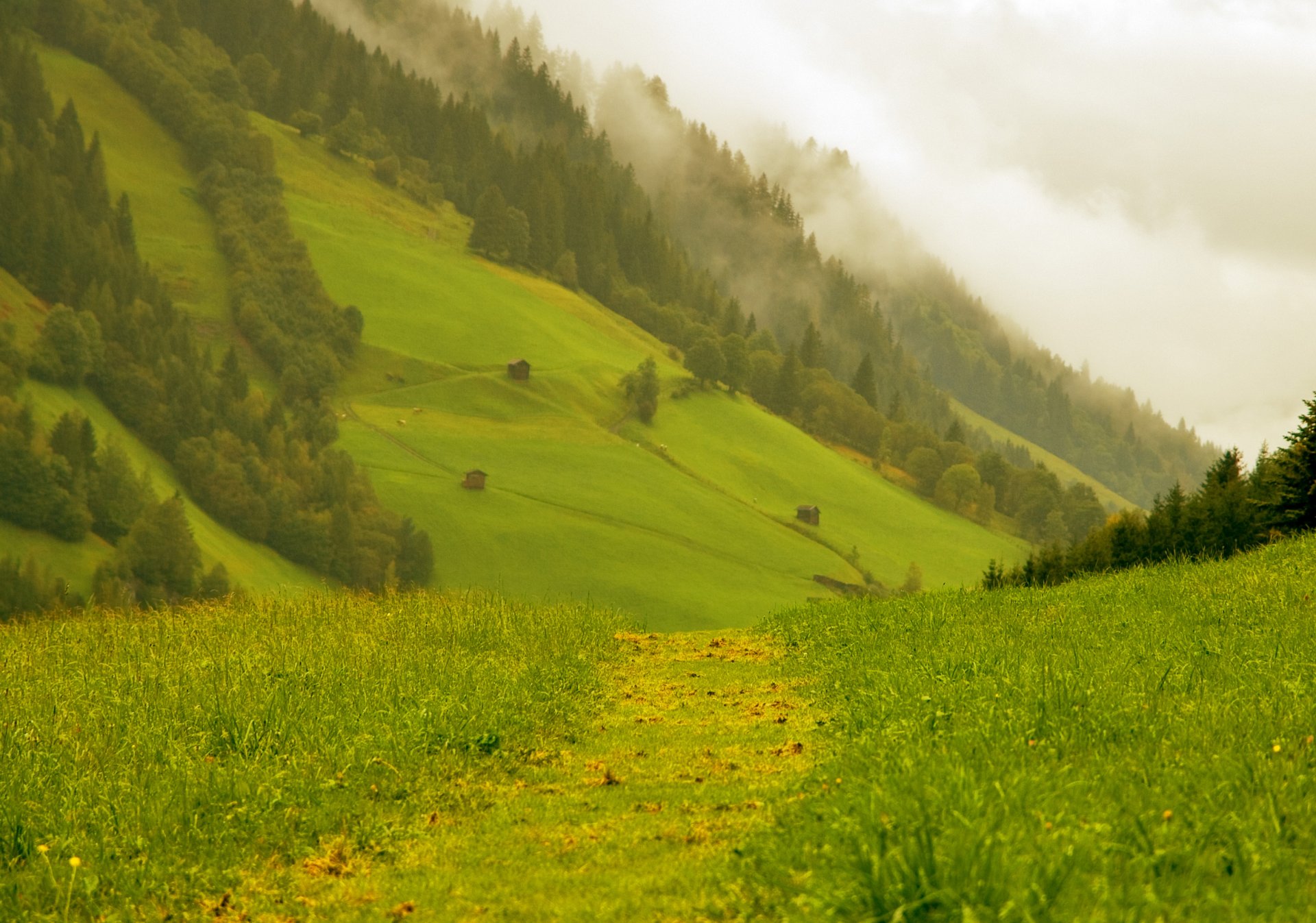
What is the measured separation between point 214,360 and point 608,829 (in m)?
181

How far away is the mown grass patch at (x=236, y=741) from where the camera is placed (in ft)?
28.7

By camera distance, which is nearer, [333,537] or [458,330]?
[333,537]

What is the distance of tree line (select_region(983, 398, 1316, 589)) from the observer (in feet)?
97.7

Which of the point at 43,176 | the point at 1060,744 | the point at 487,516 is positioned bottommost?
the point at 487,516

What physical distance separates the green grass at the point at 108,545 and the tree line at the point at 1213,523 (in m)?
82.0

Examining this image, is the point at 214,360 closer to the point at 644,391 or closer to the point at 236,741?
the point at 644,391

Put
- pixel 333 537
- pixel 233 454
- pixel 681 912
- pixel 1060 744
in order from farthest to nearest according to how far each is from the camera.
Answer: pixel 233 454, pixel 333 537, pixel 1060 744, pixel 681 912

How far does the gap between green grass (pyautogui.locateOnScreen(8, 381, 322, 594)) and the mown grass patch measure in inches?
3687

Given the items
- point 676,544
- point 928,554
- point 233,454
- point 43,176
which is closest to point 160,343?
point 233,454

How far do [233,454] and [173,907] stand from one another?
490ft

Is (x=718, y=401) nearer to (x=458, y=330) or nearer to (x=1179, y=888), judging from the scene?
(x=458, y=330)

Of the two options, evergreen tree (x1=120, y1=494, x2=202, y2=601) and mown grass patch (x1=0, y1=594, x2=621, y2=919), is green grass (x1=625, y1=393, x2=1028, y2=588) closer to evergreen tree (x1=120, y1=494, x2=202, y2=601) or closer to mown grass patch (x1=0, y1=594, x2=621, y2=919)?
evergreen tree (x1=120, y1=494, x2=202, y2=601)

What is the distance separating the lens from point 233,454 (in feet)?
486

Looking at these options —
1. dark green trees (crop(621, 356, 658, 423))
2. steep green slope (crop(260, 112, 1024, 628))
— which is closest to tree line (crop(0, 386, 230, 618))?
steep green slope (crop(260, 112, 1024, 628))
